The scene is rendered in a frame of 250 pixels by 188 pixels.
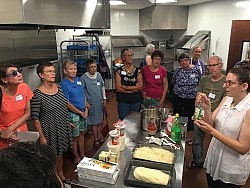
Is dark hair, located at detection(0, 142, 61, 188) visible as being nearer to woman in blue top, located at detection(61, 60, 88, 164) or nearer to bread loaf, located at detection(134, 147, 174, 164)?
bread loaf, located at detection(134, 147, 174, 164)

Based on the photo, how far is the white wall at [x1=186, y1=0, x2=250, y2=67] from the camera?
406 centimetres

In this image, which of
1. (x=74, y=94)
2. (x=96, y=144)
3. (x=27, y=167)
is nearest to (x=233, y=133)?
(x=27, y=167)

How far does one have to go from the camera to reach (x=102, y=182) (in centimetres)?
118

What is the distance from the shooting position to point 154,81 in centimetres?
280

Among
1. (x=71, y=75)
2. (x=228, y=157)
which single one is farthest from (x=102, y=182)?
(x=71, y=75)

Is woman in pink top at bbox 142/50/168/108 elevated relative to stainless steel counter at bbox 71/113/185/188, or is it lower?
elevated

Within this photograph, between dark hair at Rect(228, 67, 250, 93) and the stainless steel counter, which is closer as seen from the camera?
the stainless steel counter

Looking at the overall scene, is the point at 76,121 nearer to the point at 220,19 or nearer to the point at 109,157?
the point at 109,157

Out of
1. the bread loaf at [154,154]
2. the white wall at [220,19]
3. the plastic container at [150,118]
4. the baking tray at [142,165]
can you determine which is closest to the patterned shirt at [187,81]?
the plastic container at [150,118]

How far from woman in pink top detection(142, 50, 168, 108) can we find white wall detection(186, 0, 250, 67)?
2.22 m

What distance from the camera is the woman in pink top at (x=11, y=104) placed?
1.63m

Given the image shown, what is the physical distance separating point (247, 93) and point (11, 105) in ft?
5.83

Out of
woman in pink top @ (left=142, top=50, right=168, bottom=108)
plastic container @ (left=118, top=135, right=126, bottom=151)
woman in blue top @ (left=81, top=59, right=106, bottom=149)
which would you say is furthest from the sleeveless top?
woman in blue top @ (left=81, top=59, right=106, bottom=149)

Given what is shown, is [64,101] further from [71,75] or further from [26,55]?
[26,55]
